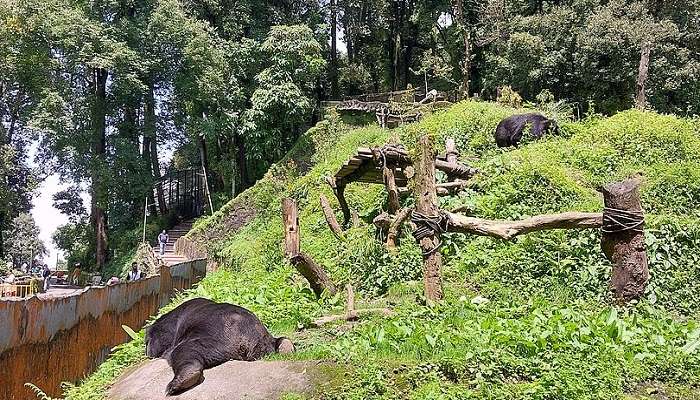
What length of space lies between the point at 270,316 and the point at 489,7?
96.4ft

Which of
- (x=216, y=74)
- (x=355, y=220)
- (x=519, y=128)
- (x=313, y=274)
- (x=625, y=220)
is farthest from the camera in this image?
(x=216, y=74)

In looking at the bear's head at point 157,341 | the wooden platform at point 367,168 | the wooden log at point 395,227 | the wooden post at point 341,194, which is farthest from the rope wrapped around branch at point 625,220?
the wooden post at point 341,194

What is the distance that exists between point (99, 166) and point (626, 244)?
90.5 feet

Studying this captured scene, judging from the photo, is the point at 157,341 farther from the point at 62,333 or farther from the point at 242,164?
the point at 242,164

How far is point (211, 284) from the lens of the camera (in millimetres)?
12562

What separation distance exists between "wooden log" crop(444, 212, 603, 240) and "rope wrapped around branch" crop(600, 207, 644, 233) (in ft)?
0.67

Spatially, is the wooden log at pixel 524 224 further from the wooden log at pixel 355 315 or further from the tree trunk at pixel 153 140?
the tree trunk at pixel 153 140

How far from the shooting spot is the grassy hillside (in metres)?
4.95

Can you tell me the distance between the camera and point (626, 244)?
6641 mm

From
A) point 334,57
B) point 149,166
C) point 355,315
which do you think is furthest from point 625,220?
point 334,57

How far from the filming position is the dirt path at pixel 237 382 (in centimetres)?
507

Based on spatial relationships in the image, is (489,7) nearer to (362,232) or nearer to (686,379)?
(362,232)

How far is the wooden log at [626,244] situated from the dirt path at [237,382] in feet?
10.7

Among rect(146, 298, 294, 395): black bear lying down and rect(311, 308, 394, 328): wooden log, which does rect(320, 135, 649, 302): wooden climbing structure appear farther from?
rect(146, 298, 294, 395): black bear lying down
